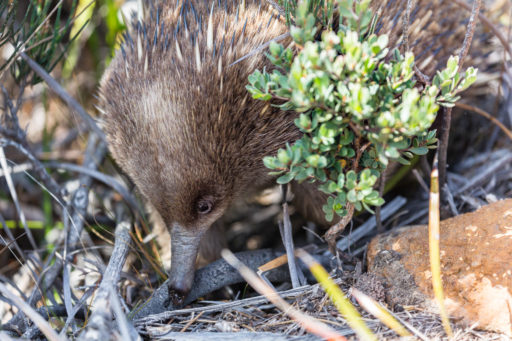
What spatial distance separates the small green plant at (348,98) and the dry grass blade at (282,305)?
36cm

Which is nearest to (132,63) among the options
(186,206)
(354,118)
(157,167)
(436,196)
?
(157,167)

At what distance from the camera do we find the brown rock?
55.7 inches

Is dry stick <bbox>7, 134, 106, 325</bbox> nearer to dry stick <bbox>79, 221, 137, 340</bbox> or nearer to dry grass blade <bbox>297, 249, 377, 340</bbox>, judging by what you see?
dry stick <bbox>79, 221, 137, 340</bbox>

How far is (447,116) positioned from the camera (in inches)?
68.8

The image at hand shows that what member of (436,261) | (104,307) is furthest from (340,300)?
(104,307)

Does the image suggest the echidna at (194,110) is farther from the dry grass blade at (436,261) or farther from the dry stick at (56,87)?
the dry grass blade at (436,261)

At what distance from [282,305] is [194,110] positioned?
0.69 m

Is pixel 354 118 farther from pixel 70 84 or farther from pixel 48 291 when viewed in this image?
pixel 70 84

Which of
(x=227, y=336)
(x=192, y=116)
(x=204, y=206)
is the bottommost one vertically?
(x=227, y=336)

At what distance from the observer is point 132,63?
183 cm

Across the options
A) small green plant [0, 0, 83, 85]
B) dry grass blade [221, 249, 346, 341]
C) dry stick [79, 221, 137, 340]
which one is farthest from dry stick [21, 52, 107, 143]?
dry grass blade [221, 249, 346, 341]

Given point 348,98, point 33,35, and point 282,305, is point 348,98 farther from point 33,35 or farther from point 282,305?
point 33,35

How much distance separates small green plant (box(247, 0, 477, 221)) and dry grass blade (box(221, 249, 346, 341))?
363 millimetres

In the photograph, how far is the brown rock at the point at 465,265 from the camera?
1416 millimetres
